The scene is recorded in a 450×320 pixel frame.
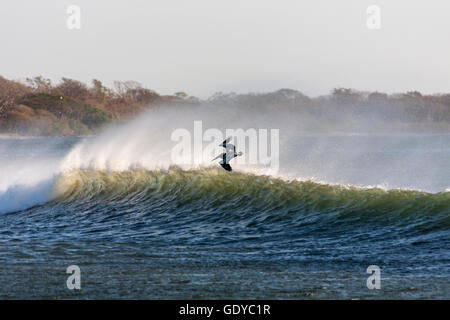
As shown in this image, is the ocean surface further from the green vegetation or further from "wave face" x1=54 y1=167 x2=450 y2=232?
the green vegetation

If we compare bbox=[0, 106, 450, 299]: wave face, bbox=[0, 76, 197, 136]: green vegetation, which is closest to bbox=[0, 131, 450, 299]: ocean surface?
bbox=[0, 106, 450, 299]: wave face

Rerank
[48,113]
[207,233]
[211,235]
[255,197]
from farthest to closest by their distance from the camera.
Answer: [48,113] < [255,197] < [207,233] < [211,235]

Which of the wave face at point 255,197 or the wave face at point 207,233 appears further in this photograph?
the wave face at point 255,197

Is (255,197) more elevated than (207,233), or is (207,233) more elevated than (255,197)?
(255,197)

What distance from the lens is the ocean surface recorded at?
9.14 meters

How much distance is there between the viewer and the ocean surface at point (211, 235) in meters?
9.14

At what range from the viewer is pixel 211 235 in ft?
46.2

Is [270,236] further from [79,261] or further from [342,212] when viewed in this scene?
[79,261]

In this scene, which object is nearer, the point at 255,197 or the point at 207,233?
the point at 207,233

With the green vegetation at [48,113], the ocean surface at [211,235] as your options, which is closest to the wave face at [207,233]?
the ocean surface at [211,235]

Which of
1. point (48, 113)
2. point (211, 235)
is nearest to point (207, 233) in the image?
point (211, 235)

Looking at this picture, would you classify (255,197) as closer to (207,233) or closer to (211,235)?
(207,233)

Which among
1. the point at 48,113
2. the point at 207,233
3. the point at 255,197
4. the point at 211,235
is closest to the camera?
the point at 211,235

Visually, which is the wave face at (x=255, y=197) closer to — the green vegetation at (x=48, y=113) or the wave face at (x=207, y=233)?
the wave face at (x=207, y=233)
